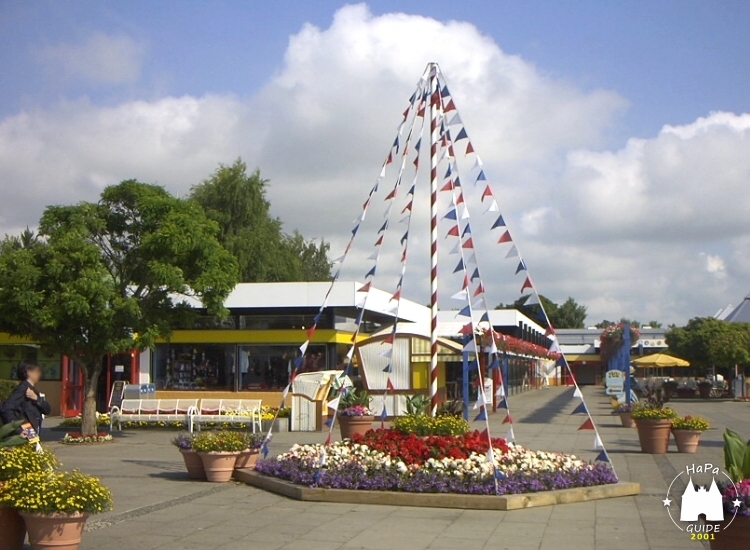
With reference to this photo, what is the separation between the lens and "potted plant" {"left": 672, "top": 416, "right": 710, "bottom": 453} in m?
17.8

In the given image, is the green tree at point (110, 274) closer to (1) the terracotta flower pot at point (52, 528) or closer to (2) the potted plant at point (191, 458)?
(2) the potted plant at point (191, 458)

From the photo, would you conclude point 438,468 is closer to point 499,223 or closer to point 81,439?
point 499,223

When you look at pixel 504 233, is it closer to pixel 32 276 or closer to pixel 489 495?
pixel 489 495

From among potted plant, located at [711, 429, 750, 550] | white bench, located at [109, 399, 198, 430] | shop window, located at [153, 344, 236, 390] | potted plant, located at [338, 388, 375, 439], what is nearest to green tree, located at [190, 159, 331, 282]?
shop window, located at [153, 344, 236, 390]

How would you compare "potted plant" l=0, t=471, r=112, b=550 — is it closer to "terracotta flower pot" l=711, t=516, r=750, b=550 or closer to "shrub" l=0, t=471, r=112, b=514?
"shrub" l=0, t=471, r=112, b=514

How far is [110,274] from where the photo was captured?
20.6 m

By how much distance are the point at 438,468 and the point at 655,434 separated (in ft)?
25.8

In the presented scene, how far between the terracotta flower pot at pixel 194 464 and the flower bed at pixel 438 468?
56.3 inches

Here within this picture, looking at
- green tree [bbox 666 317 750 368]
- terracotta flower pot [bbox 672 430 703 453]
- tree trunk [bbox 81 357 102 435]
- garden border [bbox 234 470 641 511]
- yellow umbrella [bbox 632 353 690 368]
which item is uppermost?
green tree [bbox 666 317 750 368]

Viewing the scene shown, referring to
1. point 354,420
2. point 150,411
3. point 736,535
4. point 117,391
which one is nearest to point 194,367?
point 117,391

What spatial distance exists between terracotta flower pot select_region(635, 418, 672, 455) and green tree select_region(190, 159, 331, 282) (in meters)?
36.7

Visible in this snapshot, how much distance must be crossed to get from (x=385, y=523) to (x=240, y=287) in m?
21.7

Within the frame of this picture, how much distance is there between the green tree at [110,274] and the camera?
765 inches

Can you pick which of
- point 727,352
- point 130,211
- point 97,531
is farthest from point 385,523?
point 727,352
